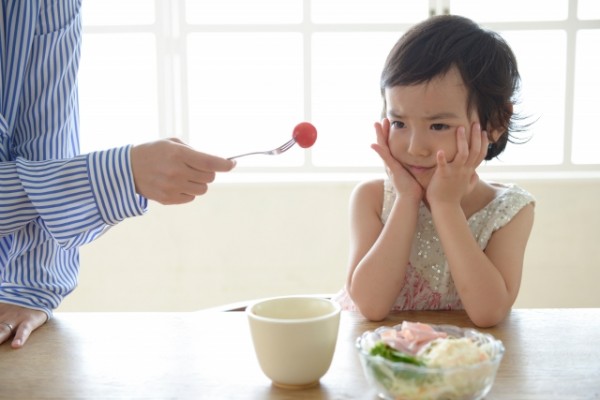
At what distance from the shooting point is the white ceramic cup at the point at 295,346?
28.3 inches

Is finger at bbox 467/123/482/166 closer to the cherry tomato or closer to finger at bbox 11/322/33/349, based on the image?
the cherry tomato

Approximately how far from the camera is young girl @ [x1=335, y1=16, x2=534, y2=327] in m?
1.16

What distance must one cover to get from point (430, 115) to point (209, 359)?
0.59 metres

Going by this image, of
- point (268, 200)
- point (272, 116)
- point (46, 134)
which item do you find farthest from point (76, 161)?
point (272, 116)

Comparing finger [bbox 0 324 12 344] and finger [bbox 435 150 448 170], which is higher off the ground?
finger [bbox 435 150 448 170]

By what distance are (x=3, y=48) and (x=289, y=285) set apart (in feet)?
6.16

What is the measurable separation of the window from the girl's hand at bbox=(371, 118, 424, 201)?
5.27 feet

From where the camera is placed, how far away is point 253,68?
9.49ft

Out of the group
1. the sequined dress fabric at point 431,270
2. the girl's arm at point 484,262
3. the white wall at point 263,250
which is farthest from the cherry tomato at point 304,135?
the white wall at point 263,250

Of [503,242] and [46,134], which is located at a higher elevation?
[46,134]

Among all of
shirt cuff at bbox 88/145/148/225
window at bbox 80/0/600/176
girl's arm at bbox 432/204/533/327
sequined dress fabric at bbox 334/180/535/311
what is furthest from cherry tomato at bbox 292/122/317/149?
window at bbox 80/0/600/176

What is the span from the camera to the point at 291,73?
290cm

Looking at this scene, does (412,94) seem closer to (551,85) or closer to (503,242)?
(503,242)

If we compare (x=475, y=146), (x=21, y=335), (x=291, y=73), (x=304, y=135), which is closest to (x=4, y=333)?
(x=21, y=335)
